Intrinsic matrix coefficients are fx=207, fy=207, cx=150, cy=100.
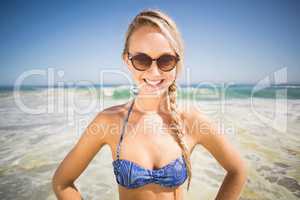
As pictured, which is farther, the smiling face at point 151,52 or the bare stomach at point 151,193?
the bare stomach at point 151,193

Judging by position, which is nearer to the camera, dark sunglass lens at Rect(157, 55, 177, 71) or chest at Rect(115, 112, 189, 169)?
dark sunglass lens at Rect(157, 55, 177, 71)

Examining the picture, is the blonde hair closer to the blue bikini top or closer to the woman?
the woman

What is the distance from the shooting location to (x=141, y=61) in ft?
5.39

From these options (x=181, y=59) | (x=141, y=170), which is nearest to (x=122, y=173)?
(x=141, y=170)

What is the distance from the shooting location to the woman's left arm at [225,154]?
180 centimetres

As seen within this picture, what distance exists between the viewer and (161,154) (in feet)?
5.82

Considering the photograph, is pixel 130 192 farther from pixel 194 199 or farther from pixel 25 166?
pixel 25 166

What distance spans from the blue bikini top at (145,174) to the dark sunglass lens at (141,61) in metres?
0.77

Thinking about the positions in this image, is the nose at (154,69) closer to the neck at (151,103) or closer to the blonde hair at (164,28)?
the blonde hair at (164,28)

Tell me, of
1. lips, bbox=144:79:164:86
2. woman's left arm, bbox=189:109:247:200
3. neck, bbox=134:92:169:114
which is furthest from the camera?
neck, bbox=134:92:169:114

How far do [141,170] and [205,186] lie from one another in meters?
2.68

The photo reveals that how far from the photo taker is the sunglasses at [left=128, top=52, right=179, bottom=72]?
5.30ft

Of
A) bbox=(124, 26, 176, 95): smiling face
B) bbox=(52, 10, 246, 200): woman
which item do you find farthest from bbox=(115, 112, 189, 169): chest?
bbox=(124, 26, 176, 95): smiling face

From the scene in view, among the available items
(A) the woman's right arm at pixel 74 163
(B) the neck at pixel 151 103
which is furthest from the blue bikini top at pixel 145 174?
(B) the neck at pixel 151 103
